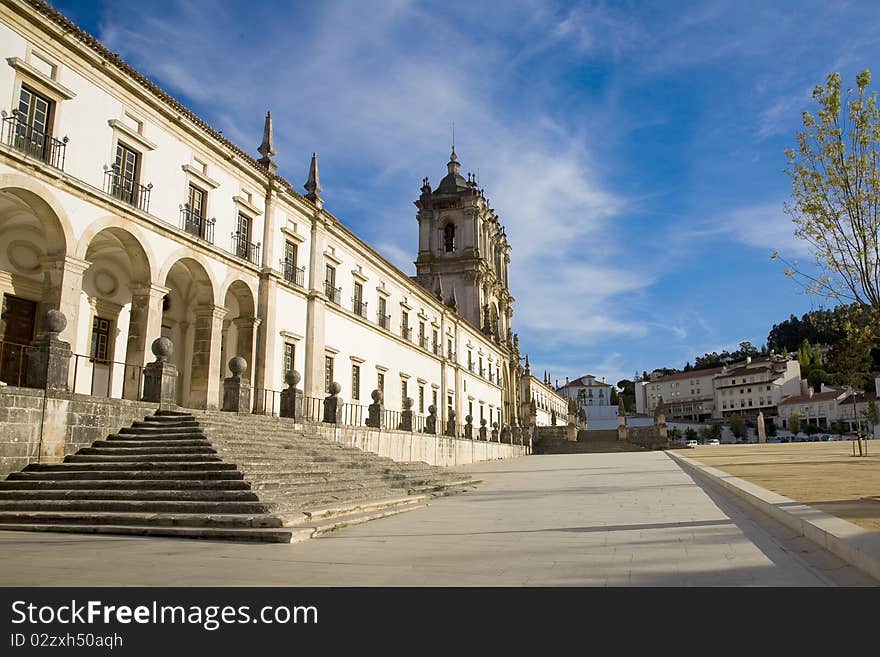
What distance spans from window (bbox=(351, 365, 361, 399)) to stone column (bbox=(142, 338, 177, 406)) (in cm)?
1315

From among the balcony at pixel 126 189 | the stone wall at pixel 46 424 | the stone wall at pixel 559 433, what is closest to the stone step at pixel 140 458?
the stone wall at pixel 46 424

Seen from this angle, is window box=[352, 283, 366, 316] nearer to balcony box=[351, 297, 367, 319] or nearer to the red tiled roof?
balcony box=[351, 297, 367, 319]

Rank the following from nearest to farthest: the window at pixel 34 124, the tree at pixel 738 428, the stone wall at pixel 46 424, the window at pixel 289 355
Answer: the stone wall at pixel 46 424 < the window at pixel 34 124 < the window at pixel 289 355 < the tree at pixel 738 428

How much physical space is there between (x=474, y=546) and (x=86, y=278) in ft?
47.3

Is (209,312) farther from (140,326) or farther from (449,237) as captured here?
(449,237)

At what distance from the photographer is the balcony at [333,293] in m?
25.2

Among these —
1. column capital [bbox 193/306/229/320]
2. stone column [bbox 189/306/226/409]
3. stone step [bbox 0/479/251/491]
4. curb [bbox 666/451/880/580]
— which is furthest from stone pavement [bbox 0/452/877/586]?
column capital [bbox 193/306/229/320]

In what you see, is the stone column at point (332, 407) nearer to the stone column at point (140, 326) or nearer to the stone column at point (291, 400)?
the stone column at point (291, 400)

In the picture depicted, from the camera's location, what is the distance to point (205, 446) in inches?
439

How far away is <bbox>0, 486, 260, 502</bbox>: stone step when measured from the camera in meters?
9.36

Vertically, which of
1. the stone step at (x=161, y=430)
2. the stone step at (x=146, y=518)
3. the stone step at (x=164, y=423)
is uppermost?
the stone step at (x=164, y=423)

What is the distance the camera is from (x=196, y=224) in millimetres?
18141
